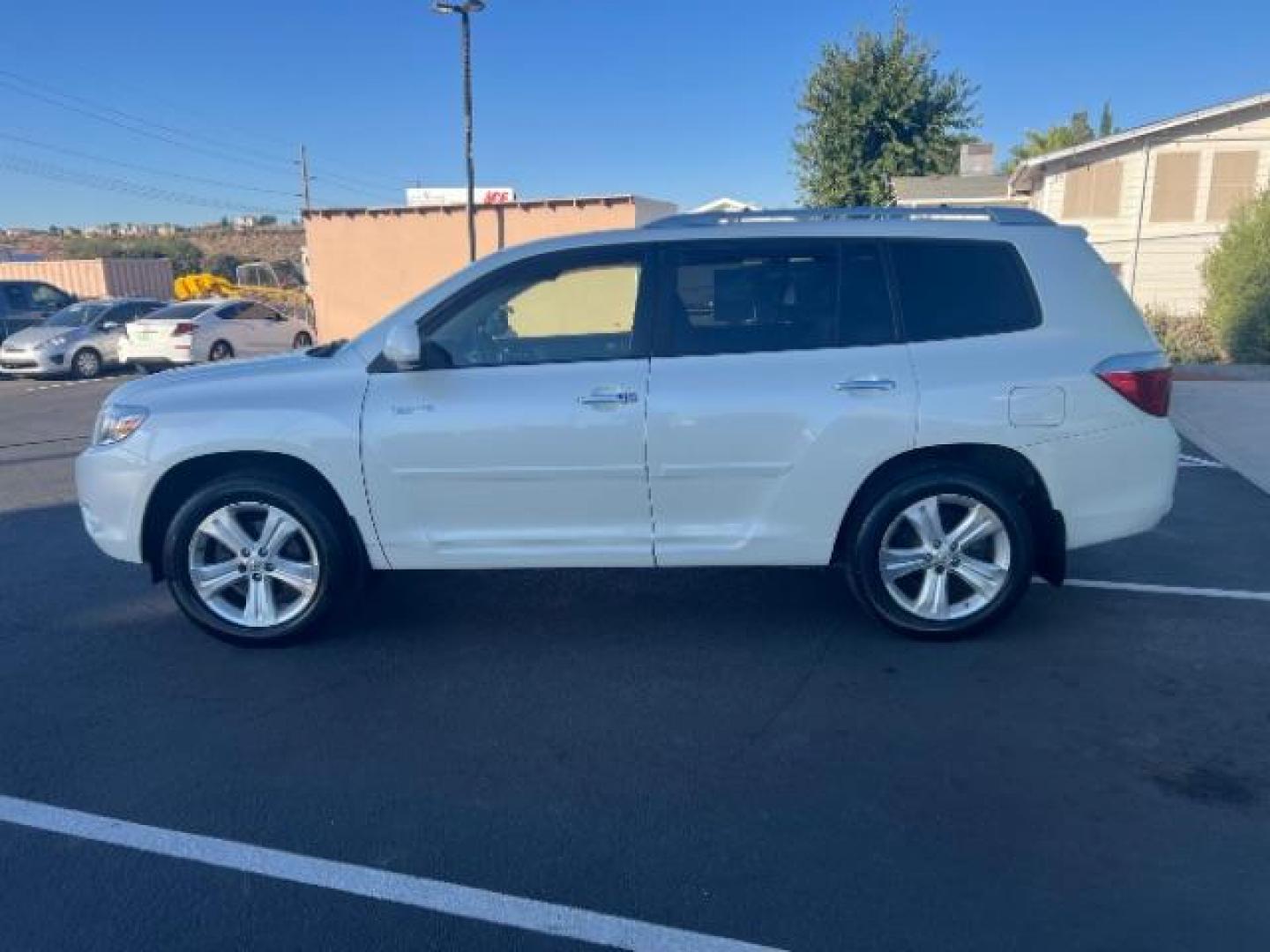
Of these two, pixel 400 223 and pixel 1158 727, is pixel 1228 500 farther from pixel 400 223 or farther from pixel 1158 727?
pixel 400 223

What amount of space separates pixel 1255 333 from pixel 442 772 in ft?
52.7

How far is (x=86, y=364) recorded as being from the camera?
701 inches

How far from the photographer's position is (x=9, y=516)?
707 centimetres

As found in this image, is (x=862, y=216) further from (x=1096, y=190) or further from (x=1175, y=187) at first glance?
(x=1096, y=190)

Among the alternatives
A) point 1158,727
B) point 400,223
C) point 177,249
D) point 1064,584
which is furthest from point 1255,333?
point 177,249

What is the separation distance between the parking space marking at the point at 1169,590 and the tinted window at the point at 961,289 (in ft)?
5.55

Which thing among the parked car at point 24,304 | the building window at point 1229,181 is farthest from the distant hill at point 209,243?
the building window at point 1229,181

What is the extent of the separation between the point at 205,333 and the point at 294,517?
583 inches

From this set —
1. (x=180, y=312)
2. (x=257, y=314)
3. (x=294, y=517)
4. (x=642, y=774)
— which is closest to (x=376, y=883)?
(x=642, y=774)

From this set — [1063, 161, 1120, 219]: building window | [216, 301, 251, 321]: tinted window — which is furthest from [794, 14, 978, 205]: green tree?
[216, 301, 251, 321]: tinted window

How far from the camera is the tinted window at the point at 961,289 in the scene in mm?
4250

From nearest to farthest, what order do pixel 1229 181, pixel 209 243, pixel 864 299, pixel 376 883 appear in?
pixel 376 883 → pixel 864 299 → pixel 1229 181 → pixel 209 243

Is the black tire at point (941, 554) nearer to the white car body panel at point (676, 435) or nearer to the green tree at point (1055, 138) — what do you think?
the white car body panel at point (676, 435)

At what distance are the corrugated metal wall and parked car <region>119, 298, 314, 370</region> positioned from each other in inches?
678
